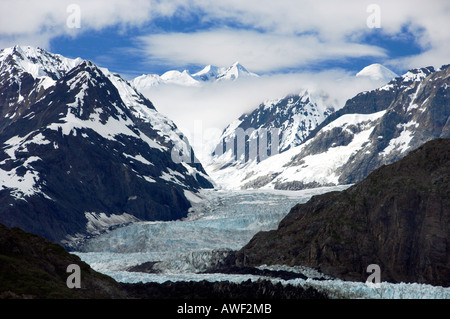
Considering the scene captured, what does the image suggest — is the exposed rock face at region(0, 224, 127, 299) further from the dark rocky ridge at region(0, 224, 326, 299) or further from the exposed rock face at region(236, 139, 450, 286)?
the exposed rock face at region(236, 139, 450, 286)

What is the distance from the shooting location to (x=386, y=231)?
15350cm

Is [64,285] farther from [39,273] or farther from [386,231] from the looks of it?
[386,231]

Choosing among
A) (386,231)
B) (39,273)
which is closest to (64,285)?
(39,273)

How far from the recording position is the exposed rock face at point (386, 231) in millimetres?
145750

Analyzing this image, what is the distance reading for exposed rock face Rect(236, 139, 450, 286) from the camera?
5738 inches

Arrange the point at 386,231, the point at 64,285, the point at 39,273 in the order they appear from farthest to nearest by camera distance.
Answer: the point at 386,231 → the point at 64,285 → the point at 39,273

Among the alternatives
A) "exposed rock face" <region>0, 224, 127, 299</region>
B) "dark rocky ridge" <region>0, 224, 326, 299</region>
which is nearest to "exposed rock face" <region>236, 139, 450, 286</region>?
"dark rocky ridge" <region>0, 224, 326, 299</region>

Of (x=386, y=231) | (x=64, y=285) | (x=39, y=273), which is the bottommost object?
(x=64, y=285)

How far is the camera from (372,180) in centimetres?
17088

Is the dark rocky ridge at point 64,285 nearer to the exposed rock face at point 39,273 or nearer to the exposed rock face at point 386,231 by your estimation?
the exposed rock face at point 39,273
